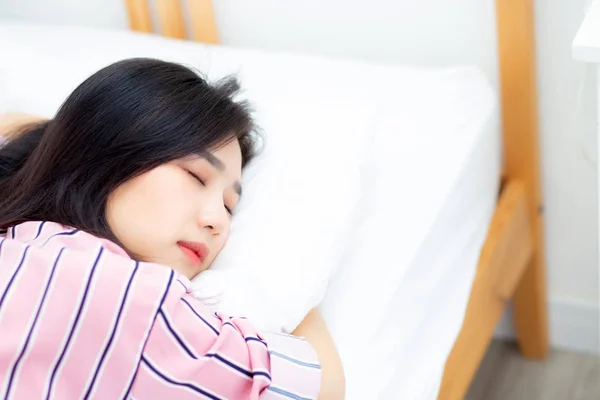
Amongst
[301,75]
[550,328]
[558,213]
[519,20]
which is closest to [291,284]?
[301,75]

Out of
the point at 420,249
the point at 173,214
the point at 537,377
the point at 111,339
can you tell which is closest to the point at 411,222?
the point at 420,249

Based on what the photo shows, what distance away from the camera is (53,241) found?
84cm

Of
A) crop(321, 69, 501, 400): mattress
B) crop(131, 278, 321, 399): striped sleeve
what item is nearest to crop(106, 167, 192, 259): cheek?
crop(131, 278, 321, 399): striped sleeve

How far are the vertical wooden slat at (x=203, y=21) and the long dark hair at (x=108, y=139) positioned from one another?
0.51 m

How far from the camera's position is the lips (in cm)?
93

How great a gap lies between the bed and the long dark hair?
25 centimetres

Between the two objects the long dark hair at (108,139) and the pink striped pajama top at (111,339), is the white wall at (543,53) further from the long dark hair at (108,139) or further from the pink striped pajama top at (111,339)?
the pink striped pajama top at (111,339)

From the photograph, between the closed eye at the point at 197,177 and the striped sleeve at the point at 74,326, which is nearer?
the striped sleeve at the point at 74,326

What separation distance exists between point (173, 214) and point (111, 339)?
0.63 ft

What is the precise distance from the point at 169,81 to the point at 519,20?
1.89 ft

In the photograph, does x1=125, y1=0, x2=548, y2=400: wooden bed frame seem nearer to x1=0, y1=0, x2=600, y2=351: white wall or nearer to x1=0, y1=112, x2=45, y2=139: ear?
x1=0, y1=0, x2=600, y2=351: white wall

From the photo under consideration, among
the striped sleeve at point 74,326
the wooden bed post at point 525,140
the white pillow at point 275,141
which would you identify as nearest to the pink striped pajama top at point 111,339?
the striped sleeve at point 74,326

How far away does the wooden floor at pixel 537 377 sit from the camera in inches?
58.0

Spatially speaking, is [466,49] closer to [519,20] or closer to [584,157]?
[519,20]
